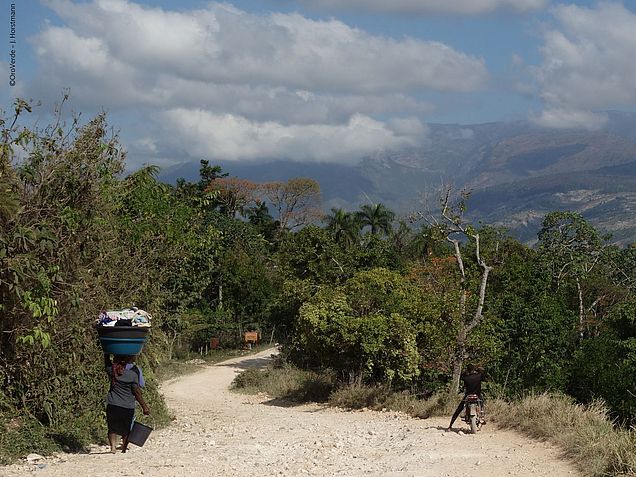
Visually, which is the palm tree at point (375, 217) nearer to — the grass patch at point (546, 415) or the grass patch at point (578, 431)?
the grass patch at point (546, 415)

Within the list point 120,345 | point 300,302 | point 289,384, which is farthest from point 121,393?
point 300,302

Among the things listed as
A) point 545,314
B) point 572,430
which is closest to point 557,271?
point 545,314

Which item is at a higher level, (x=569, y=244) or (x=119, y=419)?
(x=569, y=244)

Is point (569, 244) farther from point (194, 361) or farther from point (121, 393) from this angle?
point (121, 393)

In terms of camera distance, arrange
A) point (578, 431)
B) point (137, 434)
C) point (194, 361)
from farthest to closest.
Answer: point (194, 361), point (578, 431), point (137, 434)

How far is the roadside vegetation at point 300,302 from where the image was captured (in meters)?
10.2

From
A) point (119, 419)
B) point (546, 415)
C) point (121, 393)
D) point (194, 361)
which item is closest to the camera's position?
point (121, 393)

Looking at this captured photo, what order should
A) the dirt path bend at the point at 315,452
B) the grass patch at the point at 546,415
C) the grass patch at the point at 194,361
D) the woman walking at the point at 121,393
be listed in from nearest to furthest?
the grass patch at the point at 546,415, the dirt path bend at the point at 315,452, the woman walking at the point at 121,393, the grass patch at the point at 194,361

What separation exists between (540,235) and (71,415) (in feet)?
103

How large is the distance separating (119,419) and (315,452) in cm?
286

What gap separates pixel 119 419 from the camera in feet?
30.7

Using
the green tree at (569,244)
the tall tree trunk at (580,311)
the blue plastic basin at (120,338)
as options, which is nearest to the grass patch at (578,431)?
the blue plastic basin at (120,338)

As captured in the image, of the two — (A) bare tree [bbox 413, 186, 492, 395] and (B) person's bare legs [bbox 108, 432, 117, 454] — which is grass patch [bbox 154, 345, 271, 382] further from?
(B) person's bare legs [bbox 108, 432, 117, 454]

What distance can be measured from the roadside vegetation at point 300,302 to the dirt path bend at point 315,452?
943mm
